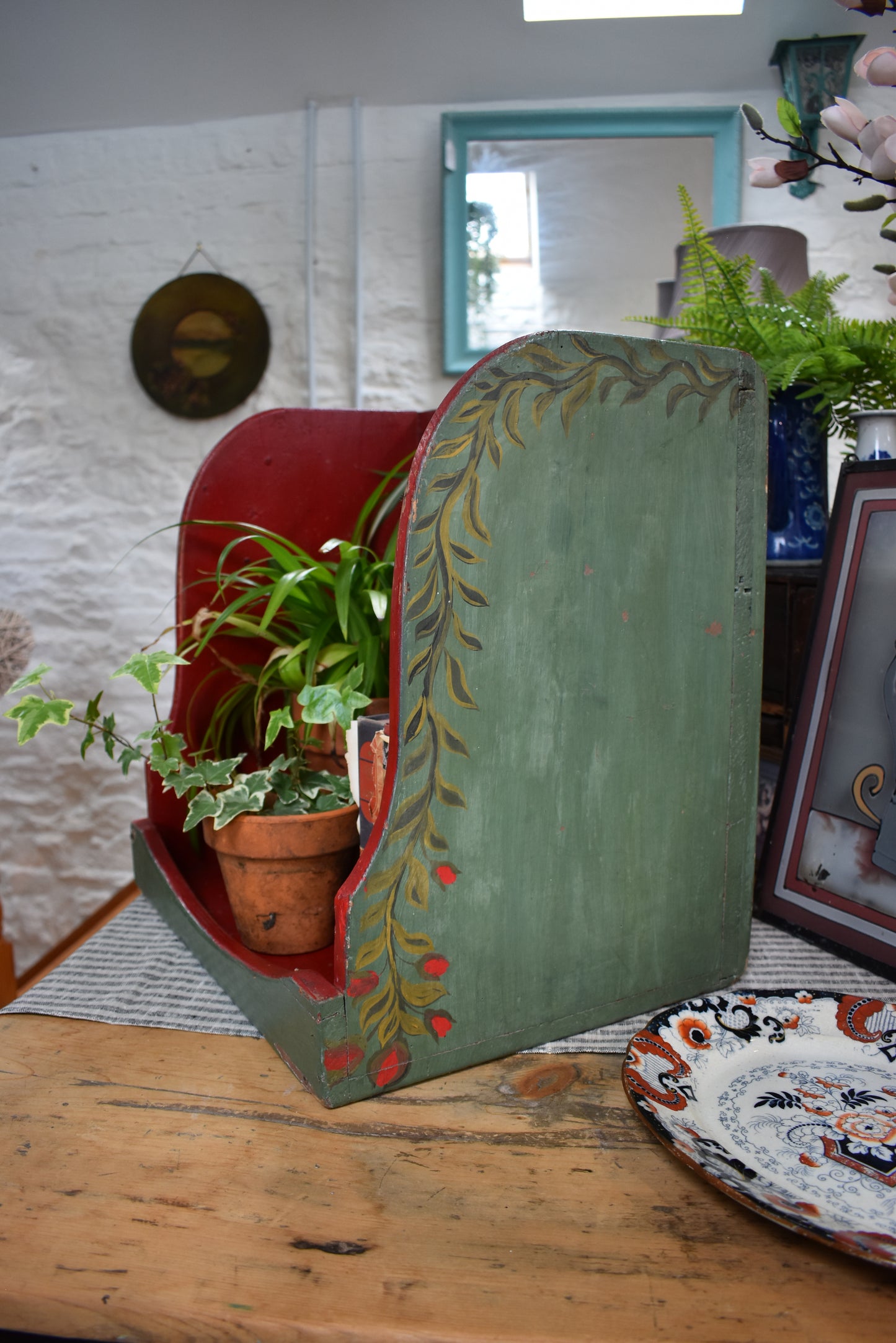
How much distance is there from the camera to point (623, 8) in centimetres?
206

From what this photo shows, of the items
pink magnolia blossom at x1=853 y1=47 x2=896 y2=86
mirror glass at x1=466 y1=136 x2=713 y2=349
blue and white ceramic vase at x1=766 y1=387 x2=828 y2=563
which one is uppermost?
mirror glass at x1=466 y1=136 x2=713 y2=349

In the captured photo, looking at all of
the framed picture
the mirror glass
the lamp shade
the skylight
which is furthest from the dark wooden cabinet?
the skylight

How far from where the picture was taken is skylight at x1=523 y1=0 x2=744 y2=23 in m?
2.04


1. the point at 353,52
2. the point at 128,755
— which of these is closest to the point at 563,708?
the point at 128,755

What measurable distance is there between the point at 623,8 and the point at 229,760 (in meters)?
2.15

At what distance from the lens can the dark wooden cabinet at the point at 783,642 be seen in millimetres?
1001

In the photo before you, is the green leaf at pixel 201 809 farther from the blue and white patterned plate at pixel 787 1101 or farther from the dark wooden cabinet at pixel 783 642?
the dark wooden cabinet at pixel 783 642

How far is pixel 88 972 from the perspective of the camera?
84cm

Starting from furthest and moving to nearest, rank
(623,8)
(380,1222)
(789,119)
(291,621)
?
(623,8) < (291,621) < (789,119) < (380,1222)

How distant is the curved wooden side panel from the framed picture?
159 millimetres

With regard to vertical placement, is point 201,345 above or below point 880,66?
above

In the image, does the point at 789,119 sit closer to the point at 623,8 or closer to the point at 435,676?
the point at 435,676

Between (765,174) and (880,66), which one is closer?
(880,66)

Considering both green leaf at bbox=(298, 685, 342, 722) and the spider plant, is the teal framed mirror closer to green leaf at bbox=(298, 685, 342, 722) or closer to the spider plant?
the spider plant
